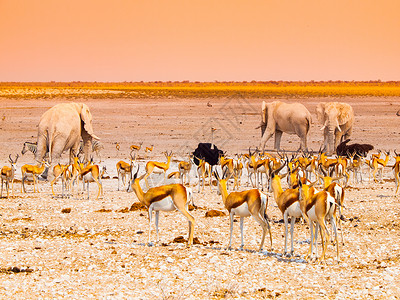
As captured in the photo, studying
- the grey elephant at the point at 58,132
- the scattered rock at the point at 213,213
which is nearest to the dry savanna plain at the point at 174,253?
the scattered rock at the point at 213,213

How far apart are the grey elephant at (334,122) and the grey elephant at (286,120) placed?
3.60ft

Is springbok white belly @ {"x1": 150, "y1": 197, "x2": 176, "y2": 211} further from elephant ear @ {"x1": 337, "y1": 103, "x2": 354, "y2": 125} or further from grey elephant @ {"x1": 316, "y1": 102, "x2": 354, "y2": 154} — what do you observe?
elephant ear @ {"x1": 337, "y1": 103, "x2": 354, "y2": 125}

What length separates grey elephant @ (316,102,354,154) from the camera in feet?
94.0

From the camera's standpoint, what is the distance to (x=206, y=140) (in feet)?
107

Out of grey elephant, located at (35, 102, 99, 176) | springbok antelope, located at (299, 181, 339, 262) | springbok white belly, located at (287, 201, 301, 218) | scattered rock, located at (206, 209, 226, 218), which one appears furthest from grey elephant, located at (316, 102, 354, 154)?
springbok antelope, located at (299, 181, 339, 262)

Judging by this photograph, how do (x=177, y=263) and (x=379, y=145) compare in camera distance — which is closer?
(x=177, y=263)

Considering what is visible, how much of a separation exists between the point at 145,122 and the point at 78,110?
1752 cm

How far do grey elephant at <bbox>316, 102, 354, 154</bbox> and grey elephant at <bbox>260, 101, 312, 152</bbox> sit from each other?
1.10m

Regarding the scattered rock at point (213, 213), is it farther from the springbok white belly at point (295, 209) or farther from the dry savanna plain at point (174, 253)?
the springbok white belly at point (295, 209)

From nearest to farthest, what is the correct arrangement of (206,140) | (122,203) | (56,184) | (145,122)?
(122,203)
(56,184)
(206,140)
(145,122)

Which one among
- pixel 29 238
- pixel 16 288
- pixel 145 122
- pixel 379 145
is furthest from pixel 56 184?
pixel 145 122

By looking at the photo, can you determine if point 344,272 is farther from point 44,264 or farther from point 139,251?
point 44,264

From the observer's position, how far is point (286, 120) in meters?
28.9

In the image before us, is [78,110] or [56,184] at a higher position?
[78,110]
